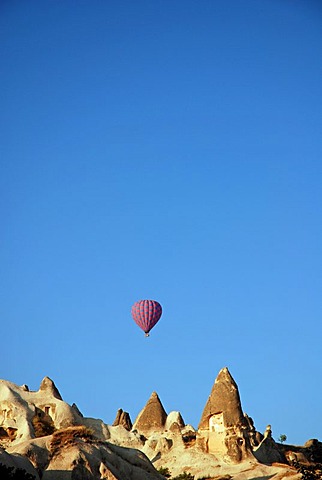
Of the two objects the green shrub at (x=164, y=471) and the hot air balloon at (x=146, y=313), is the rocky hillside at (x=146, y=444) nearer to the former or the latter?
the green shrub at (x=164, y=471)

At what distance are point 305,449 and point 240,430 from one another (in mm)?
16085

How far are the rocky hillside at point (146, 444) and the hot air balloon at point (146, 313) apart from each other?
21.5 ft

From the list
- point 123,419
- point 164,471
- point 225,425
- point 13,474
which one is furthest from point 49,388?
point 13,474

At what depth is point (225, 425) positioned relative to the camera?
4803 cm

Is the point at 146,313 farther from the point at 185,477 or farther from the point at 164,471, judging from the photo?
the point at 185,477

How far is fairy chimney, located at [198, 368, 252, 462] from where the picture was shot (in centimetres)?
4697

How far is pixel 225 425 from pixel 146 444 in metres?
7.43

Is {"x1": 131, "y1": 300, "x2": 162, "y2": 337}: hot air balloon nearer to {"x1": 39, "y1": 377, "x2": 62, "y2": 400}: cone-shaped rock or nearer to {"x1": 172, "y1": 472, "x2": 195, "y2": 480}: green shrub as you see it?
{"x1": 39, "y1": 377, "x2": 62, "y2": 400}: cone-shaped rock

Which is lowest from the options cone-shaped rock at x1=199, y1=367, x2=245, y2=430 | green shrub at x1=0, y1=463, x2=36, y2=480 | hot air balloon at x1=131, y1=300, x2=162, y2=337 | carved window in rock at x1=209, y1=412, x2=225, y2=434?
green shrub at x1=0, y1=463, x2=36, y2=480

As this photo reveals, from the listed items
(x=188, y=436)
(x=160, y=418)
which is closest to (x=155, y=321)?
(x=160, y=418)

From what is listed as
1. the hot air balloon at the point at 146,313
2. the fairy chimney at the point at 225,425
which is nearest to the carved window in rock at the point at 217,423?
the fairy chimney at the point at 225,425

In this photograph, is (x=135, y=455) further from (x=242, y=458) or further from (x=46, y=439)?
(x=242, y=458)

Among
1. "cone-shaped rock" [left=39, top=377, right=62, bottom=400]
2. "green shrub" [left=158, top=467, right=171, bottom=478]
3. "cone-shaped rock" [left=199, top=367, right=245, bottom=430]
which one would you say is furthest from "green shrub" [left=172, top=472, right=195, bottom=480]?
"cone-shaped rock" [left=39, top=377, right=62, bottom=400]

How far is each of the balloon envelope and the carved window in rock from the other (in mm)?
19658
